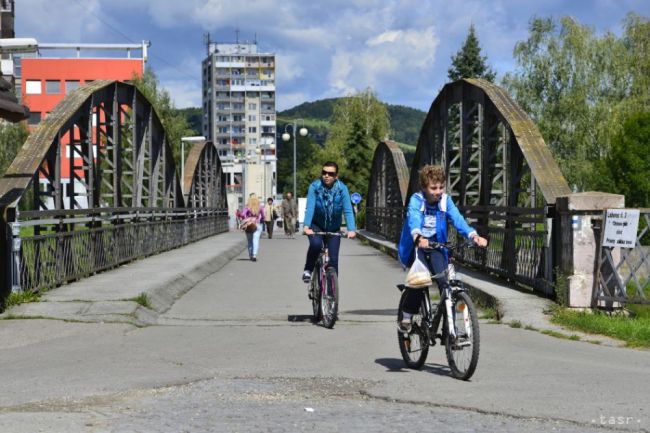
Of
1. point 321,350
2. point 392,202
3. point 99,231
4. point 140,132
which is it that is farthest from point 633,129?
point 321,350

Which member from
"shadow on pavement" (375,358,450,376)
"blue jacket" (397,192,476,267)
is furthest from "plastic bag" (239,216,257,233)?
"blue jacket" (397,192,476,267)

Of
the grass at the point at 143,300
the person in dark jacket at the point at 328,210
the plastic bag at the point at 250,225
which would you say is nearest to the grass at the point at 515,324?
the person in dark jacket at the point at 328,210

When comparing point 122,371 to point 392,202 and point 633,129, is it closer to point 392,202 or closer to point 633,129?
point 392,202

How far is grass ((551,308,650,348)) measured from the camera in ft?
29.6

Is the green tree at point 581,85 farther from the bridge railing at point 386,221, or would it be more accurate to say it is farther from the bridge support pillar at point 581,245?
the bridge support pillar at point 581,245

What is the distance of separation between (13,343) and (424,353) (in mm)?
4035

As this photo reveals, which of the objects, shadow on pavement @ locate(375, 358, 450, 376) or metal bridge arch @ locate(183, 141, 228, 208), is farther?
metal bridge arch @ locate(183, 141, 228, 208)

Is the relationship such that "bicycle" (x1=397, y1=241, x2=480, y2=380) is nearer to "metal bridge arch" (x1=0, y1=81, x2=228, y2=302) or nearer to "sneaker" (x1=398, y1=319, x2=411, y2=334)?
"sneaker" (x1=398, y1=319, x2=411, y2=334)

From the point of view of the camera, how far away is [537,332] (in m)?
9.80

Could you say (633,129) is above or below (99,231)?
above

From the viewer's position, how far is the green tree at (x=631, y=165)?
176ft

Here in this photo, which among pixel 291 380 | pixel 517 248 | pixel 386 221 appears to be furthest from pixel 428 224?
pixel 386 221

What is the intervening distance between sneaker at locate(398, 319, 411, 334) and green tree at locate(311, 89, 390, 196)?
76180 mm

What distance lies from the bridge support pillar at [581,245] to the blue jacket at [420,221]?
3686 mm
